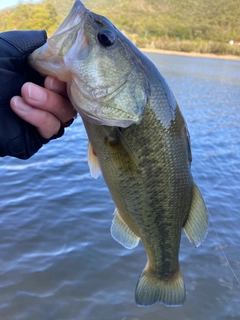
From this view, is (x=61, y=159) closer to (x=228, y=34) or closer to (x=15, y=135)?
(x=15, y=135)

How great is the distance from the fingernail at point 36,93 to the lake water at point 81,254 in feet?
10.4

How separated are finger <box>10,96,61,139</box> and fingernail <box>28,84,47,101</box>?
0.31ft

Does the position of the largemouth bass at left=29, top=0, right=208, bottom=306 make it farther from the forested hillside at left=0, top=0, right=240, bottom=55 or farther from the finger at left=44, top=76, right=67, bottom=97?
the forested hillside at left=0, top=0, right=240, bottom=55

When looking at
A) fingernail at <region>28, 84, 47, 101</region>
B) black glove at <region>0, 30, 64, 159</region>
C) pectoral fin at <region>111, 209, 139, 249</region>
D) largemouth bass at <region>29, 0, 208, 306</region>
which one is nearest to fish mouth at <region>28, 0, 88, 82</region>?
largemouth bass at <region>29, 0, 208, 306</region>

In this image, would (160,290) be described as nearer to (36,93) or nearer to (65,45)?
(36,93)

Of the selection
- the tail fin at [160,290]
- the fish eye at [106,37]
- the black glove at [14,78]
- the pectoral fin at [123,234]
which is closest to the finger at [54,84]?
the black glove at [14,78]

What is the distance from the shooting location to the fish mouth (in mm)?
1852

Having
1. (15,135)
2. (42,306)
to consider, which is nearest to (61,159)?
(42,306)

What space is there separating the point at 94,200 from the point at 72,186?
79cm

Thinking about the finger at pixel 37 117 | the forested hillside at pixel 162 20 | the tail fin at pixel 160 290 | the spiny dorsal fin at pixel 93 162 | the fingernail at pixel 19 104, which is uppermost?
the fingernail at pixel 19 104

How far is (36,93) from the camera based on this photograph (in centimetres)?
211

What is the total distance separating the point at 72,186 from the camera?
7734 mm

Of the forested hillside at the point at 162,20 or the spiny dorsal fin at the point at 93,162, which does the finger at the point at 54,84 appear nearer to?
the spiny dorsal fin at the point at 93,162

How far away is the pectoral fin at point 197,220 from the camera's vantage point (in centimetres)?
238
